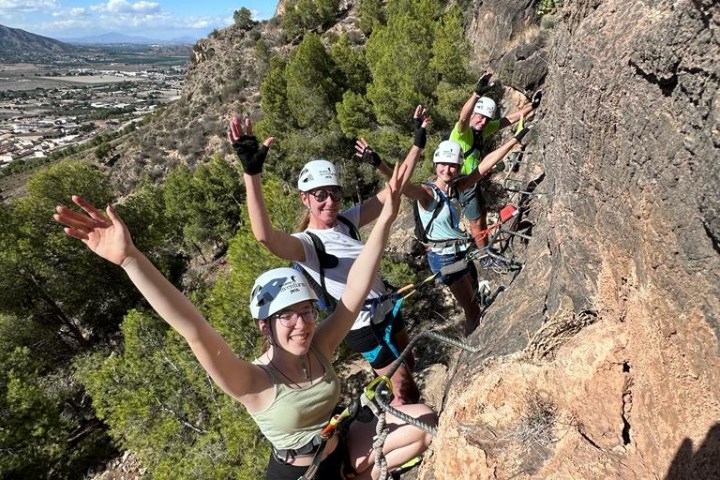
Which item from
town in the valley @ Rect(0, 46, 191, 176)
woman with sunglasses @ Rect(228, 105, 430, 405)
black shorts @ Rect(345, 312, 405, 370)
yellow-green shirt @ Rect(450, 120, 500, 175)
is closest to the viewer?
woman with sunglasses @ Rect(228, 105, 430, 405)

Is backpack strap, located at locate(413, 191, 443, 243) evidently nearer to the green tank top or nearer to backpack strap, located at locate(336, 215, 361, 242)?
backpack strap, located at locate(336, 215, 361, 242)

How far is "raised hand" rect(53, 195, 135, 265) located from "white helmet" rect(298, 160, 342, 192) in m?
1.47

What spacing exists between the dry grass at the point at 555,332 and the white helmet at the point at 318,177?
1.77 m

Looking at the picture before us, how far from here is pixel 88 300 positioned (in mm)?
19156

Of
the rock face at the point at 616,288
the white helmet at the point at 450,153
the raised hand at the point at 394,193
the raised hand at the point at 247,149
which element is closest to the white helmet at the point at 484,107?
the white helmet at the point at 450,153

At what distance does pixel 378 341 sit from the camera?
3.67m

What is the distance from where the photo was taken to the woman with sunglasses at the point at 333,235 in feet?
9.36

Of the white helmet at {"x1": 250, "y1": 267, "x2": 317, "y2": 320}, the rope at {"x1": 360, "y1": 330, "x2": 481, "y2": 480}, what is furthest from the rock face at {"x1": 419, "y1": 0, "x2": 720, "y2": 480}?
the white helmet at {"x1": 250, "y1": 267, "x2": 317, "y2": 320}

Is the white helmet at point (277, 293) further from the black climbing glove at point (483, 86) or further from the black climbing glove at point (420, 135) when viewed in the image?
the black climbing glove at point (483, 86)

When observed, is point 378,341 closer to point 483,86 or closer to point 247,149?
point 247,149

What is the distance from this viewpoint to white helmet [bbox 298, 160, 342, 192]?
3.23 m

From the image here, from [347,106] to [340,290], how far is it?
1676 cm

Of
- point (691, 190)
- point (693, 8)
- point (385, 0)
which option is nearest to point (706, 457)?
point (691, 190)

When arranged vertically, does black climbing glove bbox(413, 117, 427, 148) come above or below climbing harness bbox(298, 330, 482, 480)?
above
